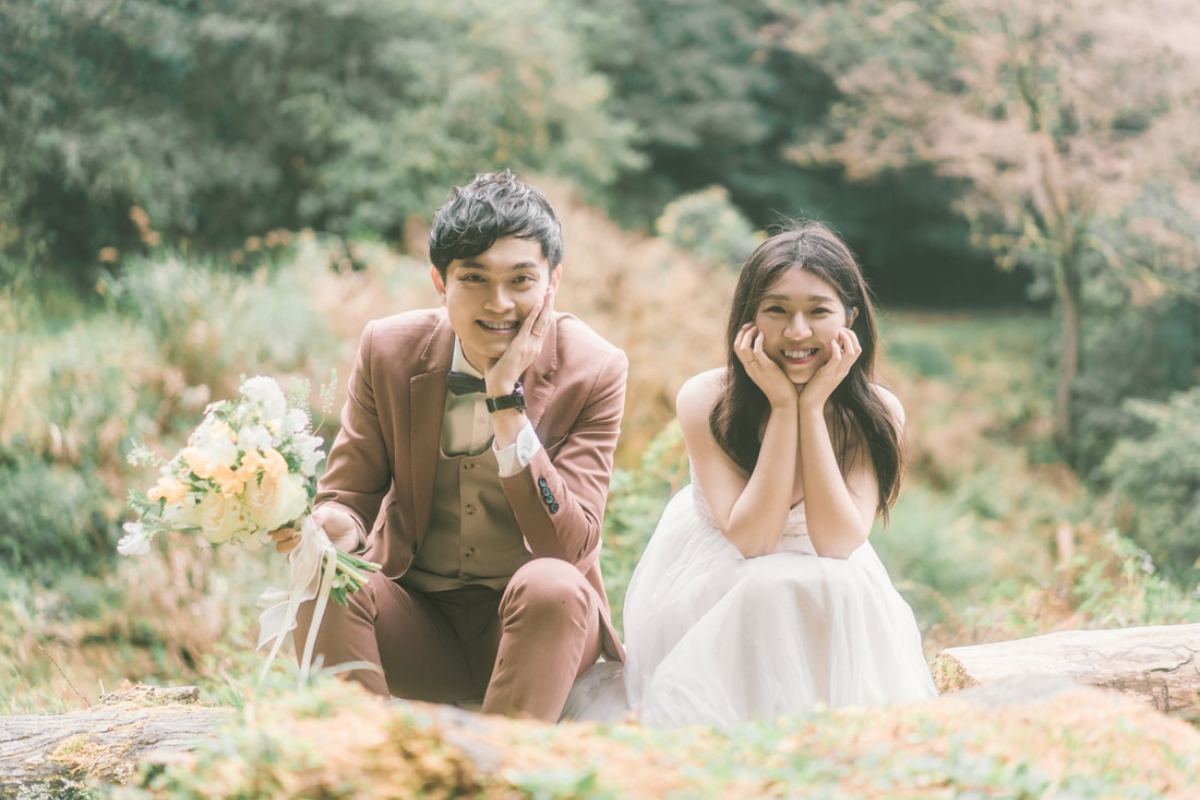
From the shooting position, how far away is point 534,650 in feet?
7.45

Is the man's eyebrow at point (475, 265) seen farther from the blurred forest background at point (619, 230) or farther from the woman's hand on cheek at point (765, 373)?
the blurred forest background at point (619, 230)

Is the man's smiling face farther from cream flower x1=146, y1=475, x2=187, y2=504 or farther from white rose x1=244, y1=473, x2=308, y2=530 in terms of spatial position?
cream flower x1=146, y1=475, x2=187, y2=504

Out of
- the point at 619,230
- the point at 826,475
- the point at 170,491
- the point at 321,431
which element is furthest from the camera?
the point at 619,230

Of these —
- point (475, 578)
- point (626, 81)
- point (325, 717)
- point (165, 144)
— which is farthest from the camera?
point (626, 81)

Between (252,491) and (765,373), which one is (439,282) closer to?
(252,491)

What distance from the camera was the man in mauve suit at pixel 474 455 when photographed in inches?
94.6

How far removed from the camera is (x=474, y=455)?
2.62m

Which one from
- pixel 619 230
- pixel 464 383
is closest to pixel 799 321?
pixel 464 383

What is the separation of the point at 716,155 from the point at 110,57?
8.28 m

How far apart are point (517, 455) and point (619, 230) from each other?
829 centimetres

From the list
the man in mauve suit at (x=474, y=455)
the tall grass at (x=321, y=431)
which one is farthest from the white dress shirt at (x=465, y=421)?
the tall grass at (x=321, y=431)

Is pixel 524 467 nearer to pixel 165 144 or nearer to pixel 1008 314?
pixel 165 144

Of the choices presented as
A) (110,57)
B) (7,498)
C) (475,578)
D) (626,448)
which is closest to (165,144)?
(110,57)

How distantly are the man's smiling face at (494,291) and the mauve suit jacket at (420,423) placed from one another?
0.17 m
